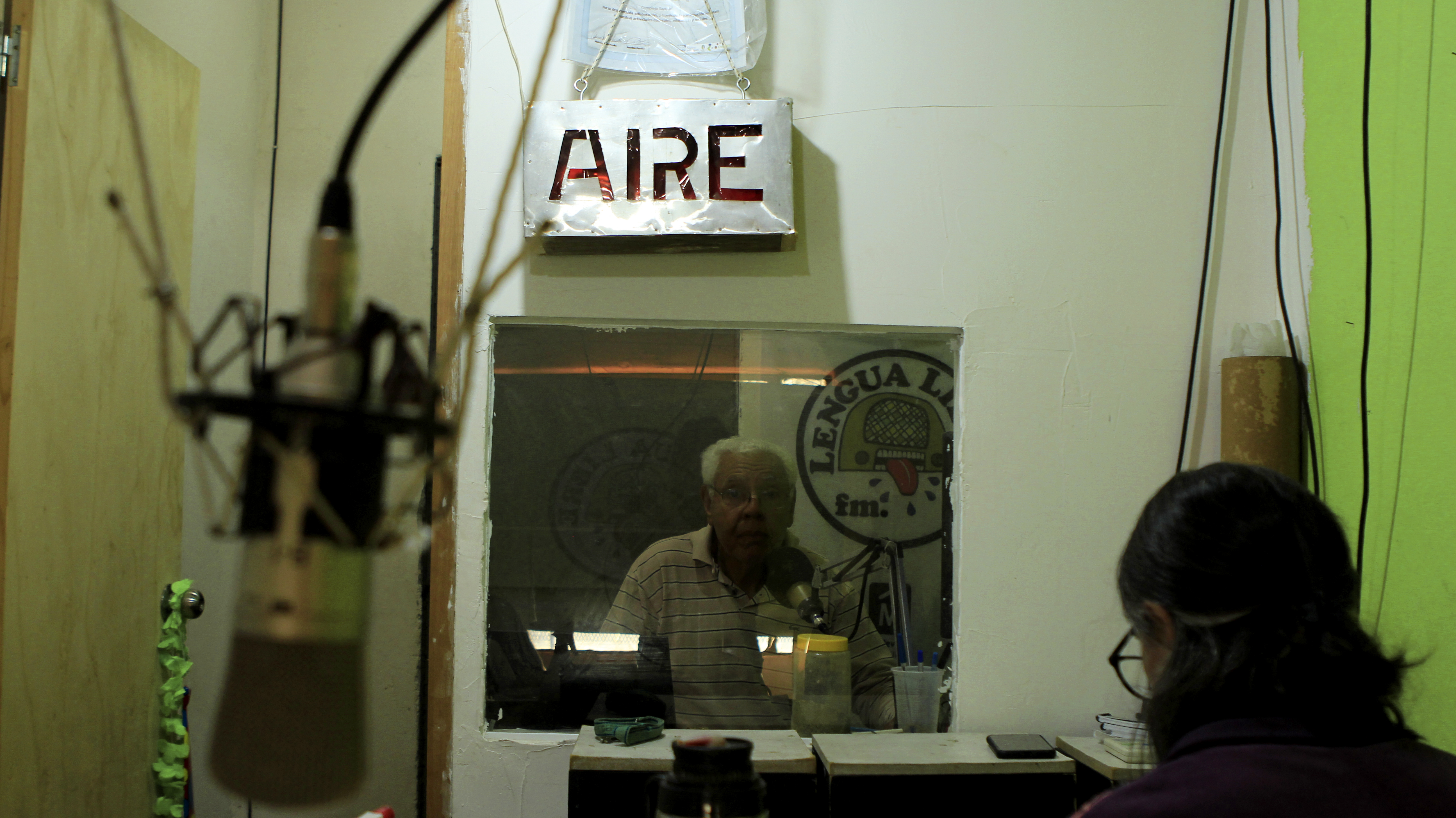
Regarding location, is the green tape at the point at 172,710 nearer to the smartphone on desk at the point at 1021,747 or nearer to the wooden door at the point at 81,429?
Answer: the wooden door at the point at 81,429

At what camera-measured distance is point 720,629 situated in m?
1.68

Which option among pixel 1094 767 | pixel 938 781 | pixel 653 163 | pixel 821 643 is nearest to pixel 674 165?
pixel 653 163

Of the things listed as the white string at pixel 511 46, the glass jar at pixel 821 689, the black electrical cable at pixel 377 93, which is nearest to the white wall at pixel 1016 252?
the white string at pixel 511 46

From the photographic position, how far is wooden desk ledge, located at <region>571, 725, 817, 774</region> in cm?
140

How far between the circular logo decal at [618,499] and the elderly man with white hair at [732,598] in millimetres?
34

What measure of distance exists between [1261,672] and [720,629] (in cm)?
95

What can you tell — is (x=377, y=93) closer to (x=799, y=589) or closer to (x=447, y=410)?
(x=447, y=410)

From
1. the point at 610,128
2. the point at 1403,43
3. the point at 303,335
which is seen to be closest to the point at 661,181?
the point at 610,128

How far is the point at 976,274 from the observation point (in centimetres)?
173

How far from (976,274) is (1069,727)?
838 mm

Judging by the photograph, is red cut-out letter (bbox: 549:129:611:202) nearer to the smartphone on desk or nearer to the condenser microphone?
the smartphone on desk

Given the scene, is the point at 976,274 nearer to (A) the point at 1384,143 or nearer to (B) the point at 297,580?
(A) the point at 1384,143

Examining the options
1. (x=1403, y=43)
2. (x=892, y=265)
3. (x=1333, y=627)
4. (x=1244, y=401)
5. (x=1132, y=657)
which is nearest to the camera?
(x=1333, y=627)

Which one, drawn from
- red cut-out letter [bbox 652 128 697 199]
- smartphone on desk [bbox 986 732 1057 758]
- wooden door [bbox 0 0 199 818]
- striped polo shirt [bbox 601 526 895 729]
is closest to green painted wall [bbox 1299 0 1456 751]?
smartphone on desk [bbox 986 732 1057 758]
